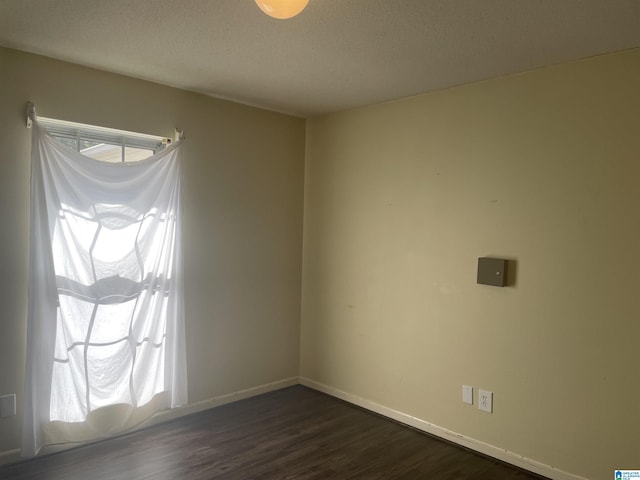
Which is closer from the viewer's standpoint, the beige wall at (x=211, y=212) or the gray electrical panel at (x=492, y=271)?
the beige wall at (x=211, y=212)

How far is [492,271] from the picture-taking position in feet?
9.65

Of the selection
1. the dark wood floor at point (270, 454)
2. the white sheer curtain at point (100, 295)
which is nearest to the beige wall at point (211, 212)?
the white sheer curtain at point (100, 295)

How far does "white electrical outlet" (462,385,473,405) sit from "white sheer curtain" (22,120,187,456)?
186 centimetres

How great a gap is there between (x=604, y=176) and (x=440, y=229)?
40.2 inches

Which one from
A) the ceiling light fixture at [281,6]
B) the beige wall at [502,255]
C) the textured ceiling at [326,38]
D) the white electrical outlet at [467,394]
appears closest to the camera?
the ceiling light fixture at [281,6]

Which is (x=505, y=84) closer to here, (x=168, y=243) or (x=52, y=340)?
(x=168, y=243)

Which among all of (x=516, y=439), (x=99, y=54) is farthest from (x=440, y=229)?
(x=99, y=54)

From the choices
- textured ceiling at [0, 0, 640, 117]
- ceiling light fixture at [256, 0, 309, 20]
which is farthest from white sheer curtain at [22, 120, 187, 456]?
ceiling light fixture at [256, 0, 309, 20]

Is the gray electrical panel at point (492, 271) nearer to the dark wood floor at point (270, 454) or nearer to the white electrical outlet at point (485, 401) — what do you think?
the white electrical outlet at point (485, 401)

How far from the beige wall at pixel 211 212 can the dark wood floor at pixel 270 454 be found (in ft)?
1.10

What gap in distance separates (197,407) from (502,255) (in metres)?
2.38

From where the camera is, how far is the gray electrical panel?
2.90 meters

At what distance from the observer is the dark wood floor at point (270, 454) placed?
8.92ft

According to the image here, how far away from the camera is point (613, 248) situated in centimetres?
252
